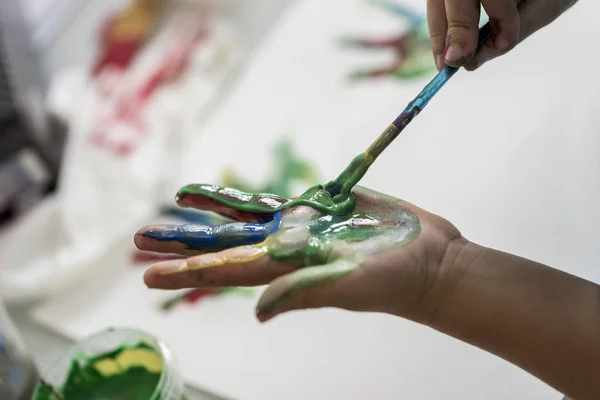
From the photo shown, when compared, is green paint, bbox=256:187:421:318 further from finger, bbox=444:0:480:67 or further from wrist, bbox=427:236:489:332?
finger, bbox=444:0:480:67

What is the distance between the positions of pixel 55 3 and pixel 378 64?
0.95 m

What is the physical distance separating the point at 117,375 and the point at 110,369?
0.01 m

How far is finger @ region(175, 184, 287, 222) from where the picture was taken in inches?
21.0

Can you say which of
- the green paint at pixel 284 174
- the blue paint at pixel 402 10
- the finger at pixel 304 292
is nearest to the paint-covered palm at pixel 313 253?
the finger at pixel 304 292

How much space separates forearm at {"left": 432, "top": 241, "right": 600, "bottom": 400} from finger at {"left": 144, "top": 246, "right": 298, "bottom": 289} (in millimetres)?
143

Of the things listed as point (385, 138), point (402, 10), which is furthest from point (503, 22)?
point (402, 10)

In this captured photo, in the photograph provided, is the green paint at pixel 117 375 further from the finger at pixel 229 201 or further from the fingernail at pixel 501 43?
the fingernail at pixel 501 43

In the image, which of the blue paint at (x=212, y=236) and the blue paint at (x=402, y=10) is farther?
the blue paint at (x=402, y=10)

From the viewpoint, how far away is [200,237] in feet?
1.63

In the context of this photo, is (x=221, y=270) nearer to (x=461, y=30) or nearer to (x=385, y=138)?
(x=385, y=138)

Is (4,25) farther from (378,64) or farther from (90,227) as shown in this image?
(378,64)

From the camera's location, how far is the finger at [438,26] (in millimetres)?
624

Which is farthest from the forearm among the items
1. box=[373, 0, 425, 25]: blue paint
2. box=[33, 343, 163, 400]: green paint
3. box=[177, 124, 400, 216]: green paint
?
box=[373, 0, 425, 25]: blue paint

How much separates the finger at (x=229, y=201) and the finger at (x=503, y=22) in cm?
29
